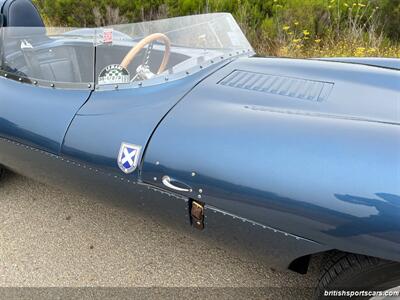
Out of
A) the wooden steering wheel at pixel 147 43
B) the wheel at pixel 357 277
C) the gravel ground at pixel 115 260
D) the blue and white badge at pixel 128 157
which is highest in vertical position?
the wooden steering wheel at pixel 147 43

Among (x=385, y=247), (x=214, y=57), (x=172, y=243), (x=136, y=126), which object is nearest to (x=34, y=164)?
(x=136, y=126)

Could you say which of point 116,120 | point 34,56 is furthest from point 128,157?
point 34,56

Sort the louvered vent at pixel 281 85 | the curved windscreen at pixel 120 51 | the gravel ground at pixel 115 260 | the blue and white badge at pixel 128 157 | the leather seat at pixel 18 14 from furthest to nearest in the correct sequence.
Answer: the leather seat at pixel 18 14
the curved windscreen at pixel 120 51
the gravel ground at pixel 115 260
the louvered vent at pixel 281 85
the blue and white badge at pixel 128 157

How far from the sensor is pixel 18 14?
10.2 ft

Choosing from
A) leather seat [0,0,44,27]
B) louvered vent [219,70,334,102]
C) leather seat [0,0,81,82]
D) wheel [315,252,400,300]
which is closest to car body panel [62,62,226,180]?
louvered vent [219,70,334,102]

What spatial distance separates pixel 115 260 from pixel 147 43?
4.19 feet

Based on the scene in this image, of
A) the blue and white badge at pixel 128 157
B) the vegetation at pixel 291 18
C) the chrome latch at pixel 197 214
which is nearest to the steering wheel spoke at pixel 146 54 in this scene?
the blue and white badge at pixel 128 157

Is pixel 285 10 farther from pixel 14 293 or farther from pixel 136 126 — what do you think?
pixel 14 293

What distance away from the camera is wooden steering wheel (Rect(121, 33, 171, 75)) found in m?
2.37

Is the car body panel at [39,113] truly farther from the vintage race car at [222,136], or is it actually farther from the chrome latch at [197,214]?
the chrome latch at [197,214]

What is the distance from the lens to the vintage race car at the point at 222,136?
1.46 m

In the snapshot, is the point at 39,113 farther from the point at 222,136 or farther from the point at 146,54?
the point at 222,136

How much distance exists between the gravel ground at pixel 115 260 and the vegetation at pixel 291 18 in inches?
134

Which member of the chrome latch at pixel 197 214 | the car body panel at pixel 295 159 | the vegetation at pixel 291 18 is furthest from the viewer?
the vegetation at pixel 291 18
